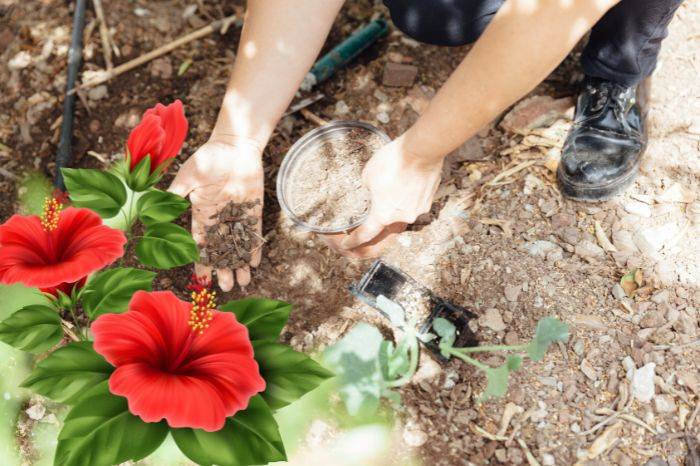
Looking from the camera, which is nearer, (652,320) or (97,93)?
(652,320)

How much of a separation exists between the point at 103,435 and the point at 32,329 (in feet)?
1.08

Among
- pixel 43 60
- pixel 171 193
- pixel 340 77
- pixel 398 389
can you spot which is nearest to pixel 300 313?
pixel 398 389

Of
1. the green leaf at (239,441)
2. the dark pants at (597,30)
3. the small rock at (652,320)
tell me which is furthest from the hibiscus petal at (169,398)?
the dark pants at (597,30)

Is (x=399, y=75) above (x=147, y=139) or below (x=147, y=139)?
A: below

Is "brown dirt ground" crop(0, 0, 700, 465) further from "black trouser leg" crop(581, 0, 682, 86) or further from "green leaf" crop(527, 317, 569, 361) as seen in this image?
"green leaf" crop(527, 317, 569, 361)

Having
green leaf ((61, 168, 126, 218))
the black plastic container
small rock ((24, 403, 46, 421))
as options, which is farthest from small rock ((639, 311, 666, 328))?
small rock ((24, 403, 46, 421))

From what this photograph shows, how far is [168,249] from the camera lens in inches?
60.5

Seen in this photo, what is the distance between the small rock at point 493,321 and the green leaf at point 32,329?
1019 millimetres

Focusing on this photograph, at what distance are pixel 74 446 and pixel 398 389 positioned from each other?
0.74 meters

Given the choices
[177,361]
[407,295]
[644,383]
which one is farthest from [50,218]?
[644,383]

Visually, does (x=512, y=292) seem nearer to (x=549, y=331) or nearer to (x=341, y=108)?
(x=549, y=331)

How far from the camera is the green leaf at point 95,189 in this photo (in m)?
1.52

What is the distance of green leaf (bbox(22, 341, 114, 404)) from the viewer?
4.35 feet

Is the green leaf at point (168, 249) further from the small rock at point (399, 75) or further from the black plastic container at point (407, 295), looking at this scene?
the small rock at point (399, 75)
